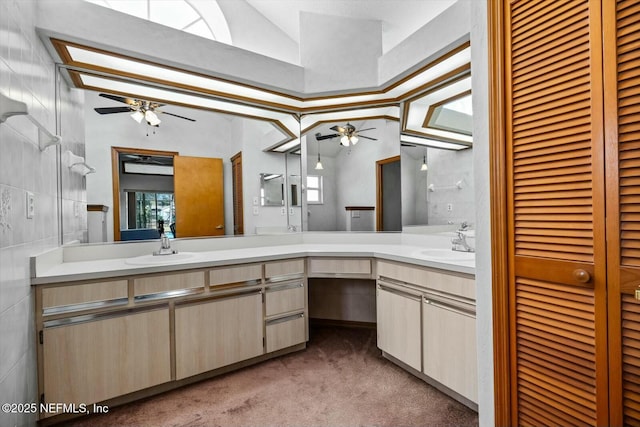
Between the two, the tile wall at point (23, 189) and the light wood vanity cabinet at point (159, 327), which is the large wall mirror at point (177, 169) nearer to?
the tile wall at point (23, 189)

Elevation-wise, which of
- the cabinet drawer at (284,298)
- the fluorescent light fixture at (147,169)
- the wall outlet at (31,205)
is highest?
the fluorescent light fixture at (147,169)

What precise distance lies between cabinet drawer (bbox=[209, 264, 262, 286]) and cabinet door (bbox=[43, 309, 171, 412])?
35 centimetres

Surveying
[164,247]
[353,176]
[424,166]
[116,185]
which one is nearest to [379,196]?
[353,176]

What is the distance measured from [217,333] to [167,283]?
1.61 ft

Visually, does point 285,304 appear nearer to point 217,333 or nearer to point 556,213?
point 217,333

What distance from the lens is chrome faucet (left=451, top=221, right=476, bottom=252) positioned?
2207mm

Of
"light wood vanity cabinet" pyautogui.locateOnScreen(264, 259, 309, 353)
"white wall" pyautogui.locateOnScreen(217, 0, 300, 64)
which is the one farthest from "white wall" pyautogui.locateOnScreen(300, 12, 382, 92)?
"light wood vanity cabinet" pyautogui.locateOnScreen(264, 259, 309, 353)

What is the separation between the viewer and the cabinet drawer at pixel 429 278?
168cm

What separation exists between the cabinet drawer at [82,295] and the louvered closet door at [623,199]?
2203 mm

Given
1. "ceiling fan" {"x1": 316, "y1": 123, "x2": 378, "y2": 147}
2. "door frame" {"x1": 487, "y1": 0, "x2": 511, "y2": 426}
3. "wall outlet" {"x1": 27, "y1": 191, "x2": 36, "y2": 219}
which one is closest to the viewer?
"door frame" {"x1": 487, "y1": 0, "x2": 511, "y2": 426}

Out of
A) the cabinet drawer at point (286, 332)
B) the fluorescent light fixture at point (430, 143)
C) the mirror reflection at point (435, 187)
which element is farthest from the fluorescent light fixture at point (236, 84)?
the cabinet drawer at point (286, 332)

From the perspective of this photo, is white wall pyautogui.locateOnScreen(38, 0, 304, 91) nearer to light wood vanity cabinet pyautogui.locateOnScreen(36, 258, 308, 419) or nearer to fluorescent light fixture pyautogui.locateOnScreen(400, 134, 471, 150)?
fluorescent light fixture pyautogui.locateOnScreen(400, 134, 471, 150)

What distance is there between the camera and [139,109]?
7.65 feet

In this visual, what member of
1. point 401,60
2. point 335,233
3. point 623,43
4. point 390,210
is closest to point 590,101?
point 623,43
